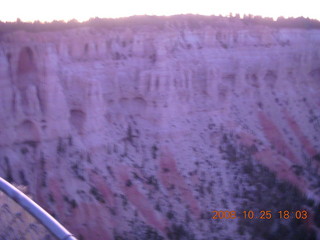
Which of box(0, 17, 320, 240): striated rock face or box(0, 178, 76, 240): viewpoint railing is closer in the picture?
box(0, 178, 76, 240): viewpoint railing

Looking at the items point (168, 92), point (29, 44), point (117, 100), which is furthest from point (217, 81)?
point (29, 44)

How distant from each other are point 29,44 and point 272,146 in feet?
47.0

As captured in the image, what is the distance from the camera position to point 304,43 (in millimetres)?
28281

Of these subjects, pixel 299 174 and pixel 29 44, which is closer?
pixel 29 44

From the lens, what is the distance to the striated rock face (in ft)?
49.8

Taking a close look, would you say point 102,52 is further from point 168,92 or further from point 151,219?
point 151,219

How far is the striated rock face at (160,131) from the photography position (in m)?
15.2

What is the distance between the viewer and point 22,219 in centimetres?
399

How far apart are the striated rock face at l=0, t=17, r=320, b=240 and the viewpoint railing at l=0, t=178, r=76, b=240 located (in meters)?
10.1
